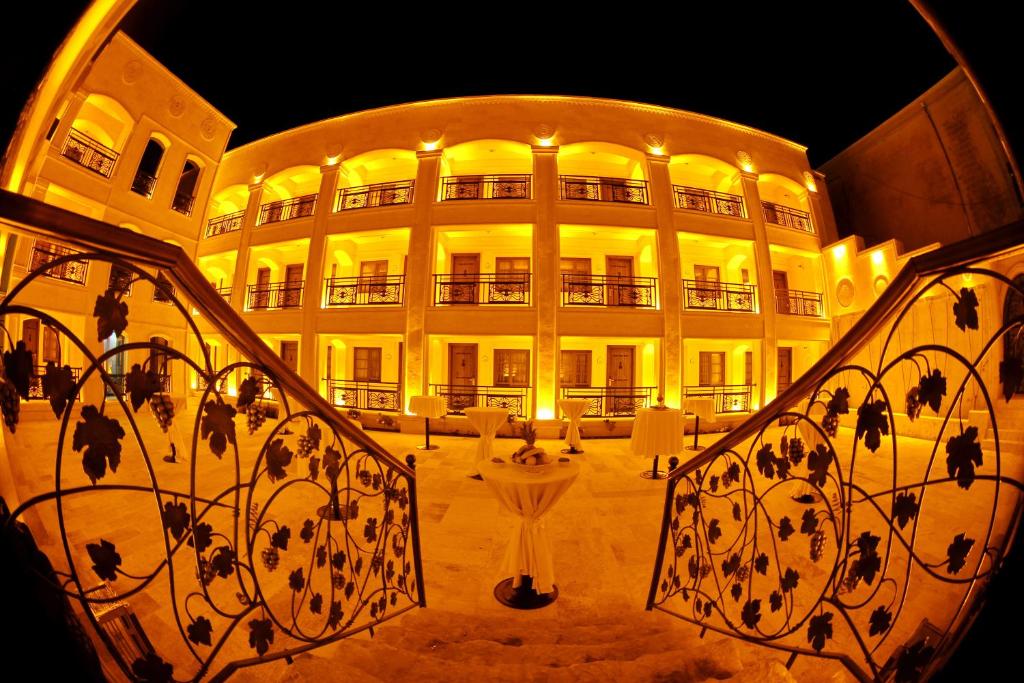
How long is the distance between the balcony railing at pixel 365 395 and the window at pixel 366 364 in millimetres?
280

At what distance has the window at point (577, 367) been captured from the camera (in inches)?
417

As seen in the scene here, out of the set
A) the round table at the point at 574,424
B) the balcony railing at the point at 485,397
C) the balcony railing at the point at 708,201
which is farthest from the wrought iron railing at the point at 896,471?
the balcony railing at the point at 708,201

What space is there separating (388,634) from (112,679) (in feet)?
4.16

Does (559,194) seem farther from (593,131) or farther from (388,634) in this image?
(388,634)

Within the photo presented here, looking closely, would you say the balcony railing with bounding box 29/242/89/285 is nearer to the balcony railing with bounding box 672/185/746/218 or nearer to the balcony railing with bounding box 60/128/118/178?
the balcony railing with bounding box 60/128/118/178

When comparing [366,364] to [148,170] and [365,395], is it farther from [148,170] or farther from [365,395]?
[148,170]

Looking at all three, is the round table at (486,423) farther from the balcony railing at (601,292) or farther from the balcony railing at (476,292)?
the balcony railing at (601,292)

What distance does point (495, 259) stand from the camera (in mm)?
10875

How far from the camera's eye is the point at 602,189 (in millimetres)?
9922

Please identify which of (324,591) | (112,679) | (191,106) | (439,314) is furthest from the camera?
(439,314)

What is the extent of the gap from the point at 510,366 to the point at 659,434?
19.4 feet

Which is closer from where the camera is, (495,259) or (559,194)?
(559,194)

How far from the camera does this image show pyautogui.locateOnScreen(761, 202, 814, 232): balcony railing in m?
10.1

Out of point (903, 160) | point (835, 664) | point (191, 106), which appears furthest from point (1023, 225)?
point (191, 106)
